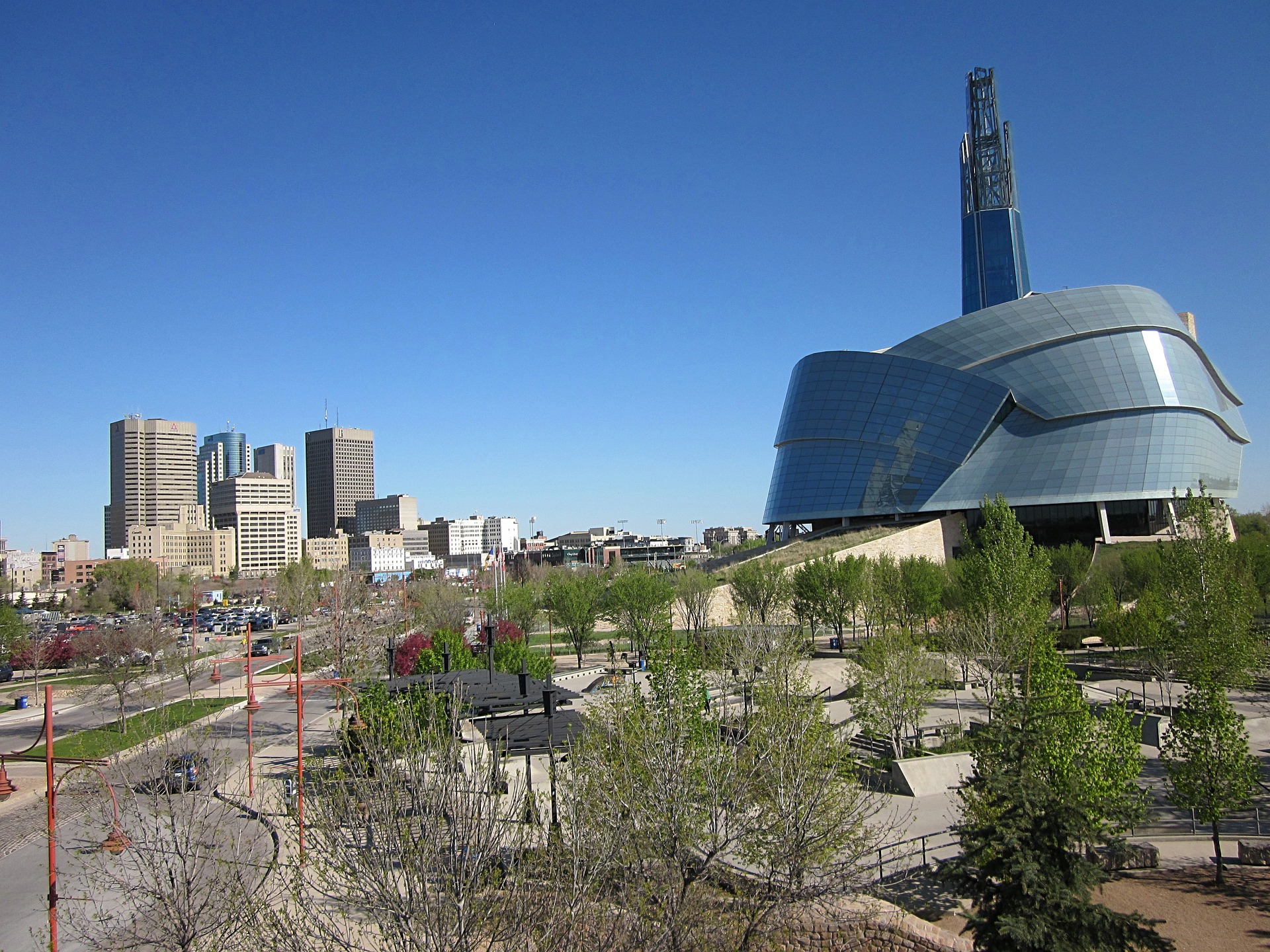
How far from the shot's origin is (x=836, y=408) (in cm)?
8375

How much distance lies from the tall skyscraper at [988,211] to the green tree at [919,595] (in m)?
108

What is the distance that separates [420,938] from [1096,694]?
36.6 m

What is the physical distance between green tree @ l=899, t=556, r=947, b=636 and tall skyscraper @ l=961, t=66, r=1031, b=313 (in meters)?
108

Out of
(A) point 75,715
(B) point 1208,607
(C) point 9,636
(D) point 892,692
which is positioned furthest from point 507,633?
(C) point 9,636

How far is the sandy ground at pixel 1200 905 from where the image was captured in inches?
588

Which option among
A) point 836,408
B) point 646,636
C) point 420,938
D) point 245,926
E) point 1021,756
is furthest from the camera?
point 836,408

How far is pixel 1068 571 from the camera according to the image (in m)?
55.8

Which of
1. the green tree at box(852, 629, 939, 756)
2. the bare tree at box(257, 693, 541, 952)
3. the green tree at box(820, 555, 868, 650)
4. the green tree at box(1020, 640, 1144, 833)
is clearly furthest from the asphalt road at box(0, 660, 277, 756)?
the green tree at box(820, 555, 868, 650)

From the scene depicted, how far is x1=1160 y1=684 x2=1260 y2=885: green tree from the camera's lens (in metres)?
18.2

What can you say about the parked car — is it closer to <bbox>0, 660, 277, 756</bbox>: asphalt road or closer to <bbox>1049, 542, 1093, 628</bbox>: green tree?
<bbox>0, 660, 277, 756</bbox>: asphalt road

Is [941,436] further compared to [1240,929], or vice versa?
[941,436]

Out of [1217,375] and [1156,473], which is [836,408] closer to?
[1156,473]

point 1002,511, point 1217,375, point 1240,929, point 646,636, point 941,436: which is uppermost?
point 1217,375

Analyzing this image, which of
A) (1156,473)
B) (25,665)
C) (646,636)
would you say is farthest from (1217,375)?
(25,665)
